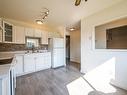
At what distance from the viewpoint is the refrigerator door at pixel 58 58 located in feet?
16.2

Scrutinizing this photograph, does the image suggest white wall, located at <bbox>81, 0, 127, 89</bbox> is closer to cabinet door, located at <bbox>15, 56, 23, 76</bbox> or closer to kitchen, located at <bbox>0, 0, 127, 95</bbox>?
kitchen, located at <bbox>0, 0, 127, 95</bbox>

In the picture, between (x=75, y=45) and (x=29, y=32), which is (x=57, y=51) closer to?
(x=29, y=32)

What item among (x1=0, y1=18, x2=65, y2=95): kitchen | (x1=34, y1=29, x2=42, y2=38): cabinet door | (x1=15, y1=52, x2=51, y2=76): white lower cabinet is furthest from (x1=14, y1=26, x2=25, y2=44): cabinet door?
(x1=15, y1=52, x2=51, y2=76): white lower cabinet

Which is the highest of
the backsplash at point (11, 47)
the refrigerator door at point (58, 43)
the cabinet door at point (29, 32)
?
the cabinet door at point (29, 32)

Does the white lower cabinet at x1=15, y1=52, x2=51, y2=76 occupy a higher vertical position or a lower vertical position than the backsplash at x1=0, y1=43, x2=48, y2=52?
lower

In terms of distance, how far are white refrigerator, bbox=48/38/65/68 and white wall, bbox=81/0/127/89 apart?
1.61 m

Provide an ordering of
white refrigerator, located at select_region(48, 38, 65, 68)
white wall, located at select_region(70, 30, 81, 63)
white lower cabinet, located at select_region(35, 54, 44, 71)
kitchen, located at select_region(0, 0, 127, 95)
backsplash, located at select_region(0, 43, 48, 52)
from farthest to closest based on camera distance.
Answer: white wall, located at select_region(70, 30, 81, 63) → white refrigerator, located at select_region(48, 38, 65, 68) → white lower cabinet, located at select_region(35, 54, 44, 71) → backsplash, located at select_region(0, 43, 48, 52) → kitchen, located at select_region(0, 0, 127, 95)

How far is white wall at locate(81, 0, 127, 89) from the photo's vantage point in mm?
2568

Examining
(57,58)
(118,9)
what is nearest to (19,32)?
(57,58)

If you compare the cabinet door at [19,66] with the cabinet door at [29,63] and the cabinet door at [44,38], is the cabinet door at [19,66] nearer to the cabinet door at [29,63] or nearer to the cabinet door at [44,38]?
the cabinet door at [29,63]

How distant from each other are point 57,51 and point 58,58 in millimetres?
417

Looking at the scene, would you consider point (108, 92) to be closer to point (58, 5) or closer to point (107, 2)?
point (107, 2)

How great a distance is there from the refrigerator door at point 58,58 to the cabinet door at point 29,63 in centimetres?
120

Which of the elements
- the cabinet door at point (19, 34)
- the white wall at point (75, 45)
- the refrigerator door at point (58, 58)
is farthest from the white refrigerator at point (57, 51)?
the white wall at point (75, 45)
